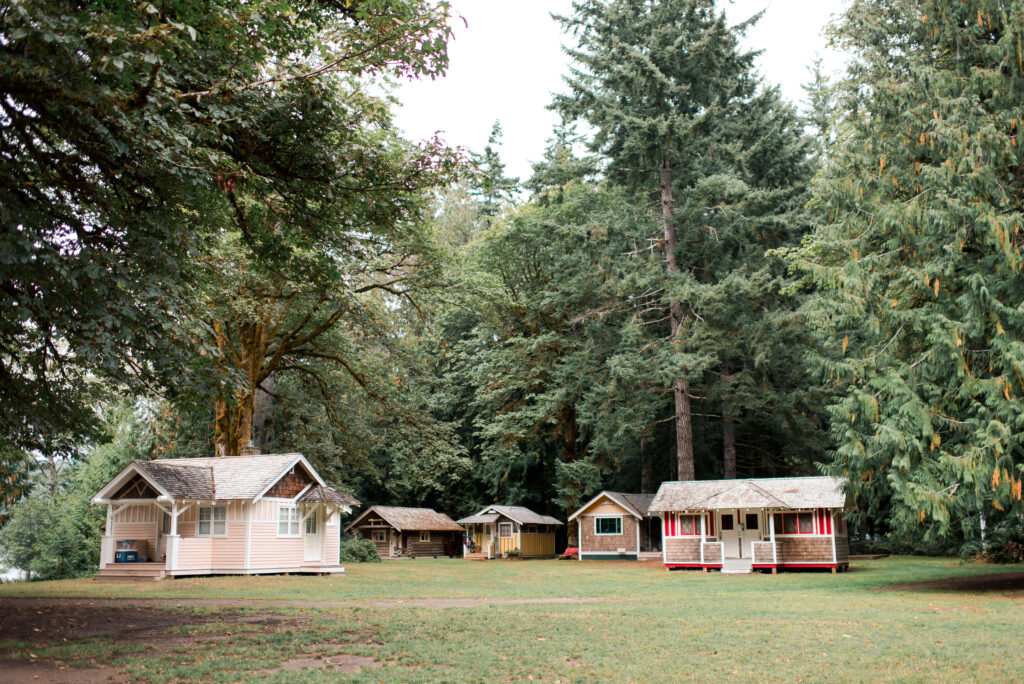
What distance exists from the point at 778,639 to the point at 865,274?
11.0 meters

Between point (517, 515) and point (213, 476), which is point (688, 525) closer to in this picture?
point (517, 515)

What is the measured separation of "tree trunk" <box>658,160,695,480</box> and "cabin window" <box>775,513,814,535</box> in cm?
528

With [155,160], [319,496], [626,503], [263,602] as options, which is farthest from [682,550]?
[155,160]

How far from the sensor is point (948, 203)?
56.4 feet

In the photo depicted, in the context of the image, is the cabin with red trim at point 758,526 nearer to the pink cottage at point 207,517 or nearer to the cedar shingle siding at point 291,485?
the cedar shingle siding at point 291,485

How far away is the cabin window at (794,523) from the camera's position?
2784 centimetres

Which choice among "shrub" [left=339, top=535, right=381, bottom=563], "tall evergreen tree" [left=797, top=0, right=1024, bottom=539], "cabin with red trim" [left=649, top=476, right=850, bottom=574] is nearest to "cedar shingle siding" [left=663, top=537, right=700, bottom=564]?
"cabin with red trim" [left=649, top=476, right=850, bottom=574]

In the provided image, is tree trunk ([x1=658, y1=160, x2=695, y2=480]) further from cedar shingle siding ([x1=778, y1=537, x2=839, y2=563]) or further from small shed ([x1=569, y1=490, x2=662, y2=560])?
cedar shingle siding ([x1=778, y1=537, x2=839, y2=563])

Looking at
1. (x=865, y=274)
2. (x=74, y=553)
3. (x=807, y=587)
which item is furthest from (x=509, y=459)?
(x=865, y=274)

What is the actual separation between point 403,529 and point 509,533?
5958 mm

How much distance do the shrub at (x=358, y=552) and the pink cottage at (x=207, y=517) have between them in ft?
35.9

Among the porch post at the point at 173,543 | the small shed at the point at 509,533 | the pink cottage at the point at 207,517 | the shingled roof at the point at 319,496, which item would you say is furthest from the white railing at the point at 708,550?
the porch post at the point at 173,543

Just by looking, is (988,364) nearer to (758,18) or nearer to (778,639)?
(778,639)

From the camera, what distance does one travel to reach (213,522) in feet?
81.7
